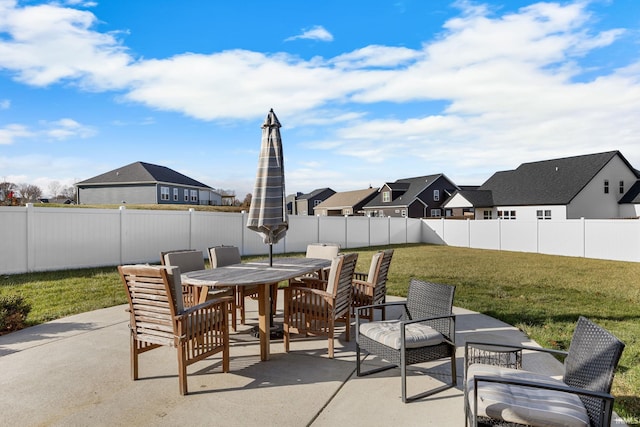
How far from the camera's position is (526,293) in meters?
8.29

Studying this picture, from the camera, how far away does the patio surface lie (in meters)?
2.85

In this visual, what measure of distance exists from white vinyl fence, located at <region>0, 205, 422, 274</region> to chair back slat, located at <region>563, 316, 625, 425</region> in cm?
1236

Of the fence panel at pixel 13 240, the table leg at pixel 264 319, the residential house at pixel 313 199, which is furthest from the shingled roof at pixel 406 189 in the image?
the table leg at pixel 264 319

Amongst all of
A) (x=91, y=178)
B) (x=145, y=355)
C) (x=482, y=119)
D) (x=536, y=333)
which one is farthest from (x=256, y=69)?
(x=91, y=178)

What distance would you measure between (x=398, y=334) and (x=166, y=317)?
2.14 meters

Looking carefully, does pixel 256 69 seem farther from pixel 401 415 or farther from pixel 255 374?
pixel 401 415

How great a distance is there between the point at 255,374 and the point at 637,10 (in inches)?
444

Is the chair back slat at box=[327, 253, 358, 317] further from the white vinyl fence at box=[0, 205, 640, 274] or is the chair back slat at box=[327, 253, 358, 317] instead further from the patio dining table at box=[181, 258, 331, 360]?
the white vinyl fence at box=[0, 205, 640, 274]

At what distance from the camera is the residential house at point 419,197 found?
38.9m

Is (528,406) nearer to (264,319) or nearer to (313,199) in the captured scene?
(264,319)

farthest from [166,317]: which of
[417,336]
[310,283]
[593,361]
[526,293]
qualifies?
[526,293]

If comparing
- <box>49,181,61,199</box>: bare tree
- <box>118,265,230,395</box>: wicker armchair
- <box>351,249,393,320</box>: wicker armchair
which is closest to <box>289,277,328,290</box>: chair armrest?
<box>351,249,393,320</box>: wicker armchair

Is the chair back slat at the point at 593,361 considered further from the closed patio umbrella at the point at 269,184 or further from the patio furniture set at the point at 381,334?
the closed patio umbrella at the point at 269,184

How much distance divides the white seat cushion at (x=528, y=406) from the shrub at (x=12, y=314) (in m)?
6.07
